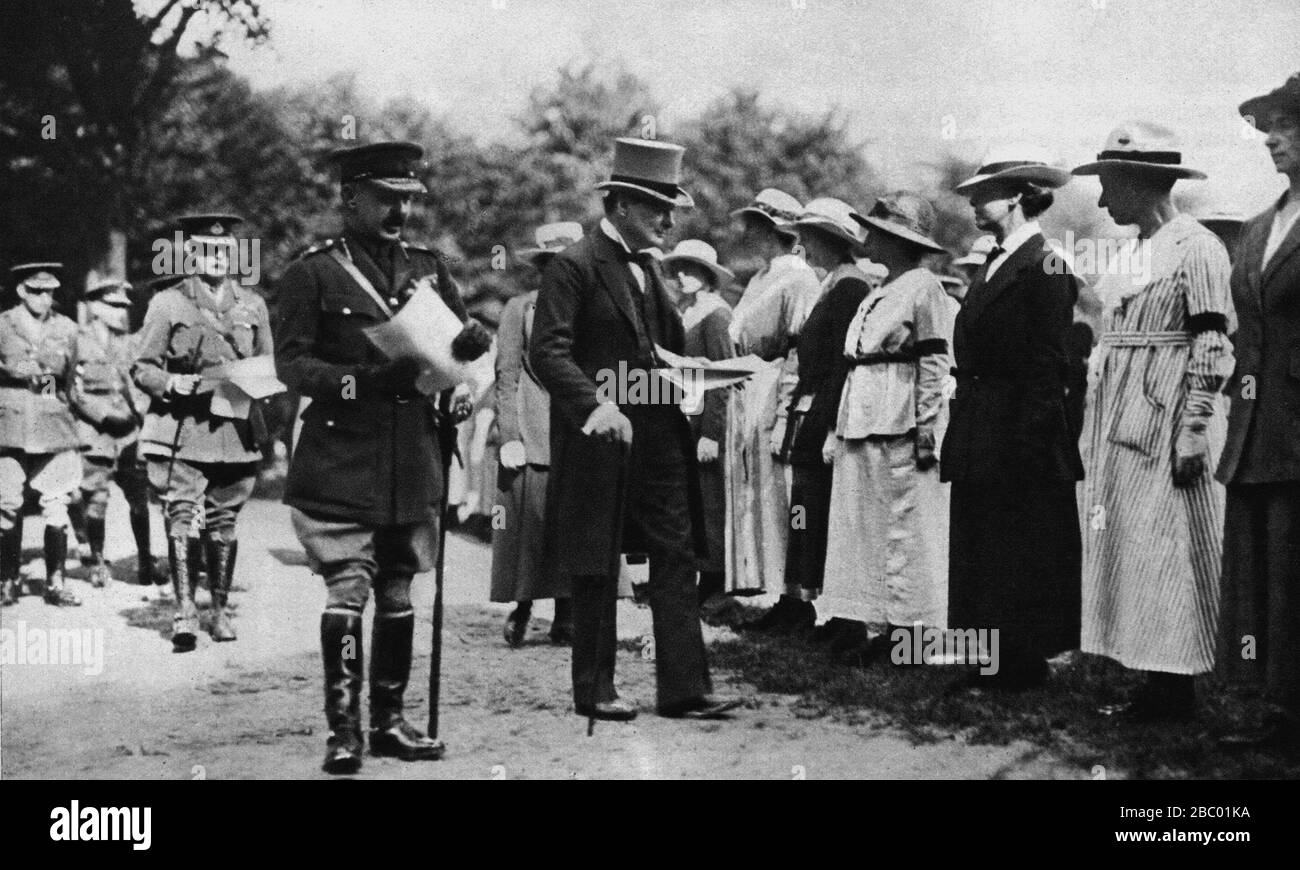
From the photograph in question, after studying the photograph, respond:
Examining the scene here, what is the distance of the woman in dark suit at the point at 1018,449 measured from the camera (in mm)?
7188

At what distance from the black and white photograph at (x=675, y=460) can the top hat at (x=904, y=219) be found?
3 centimetres

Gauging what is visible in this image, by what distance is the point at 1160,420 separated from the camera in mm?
6789

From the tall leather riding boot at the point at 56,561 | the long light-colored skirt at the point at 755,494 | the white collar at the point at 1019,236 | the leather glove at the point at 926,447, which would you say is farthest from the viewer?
the tall leather riding boot at the point at 56,561

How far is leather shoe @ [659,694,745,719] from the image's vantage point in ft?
22.4

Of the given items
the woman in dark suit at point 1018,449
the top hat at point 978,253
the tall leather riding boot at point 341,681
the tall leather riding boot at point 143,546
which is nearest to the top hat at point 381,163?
the tall leather riding boot at point 341,681

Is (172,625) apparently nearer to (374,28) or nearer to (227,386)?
(227,386)

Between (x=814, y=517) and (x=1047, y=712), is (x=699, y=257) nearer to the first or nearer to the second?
(x=814, y=517)

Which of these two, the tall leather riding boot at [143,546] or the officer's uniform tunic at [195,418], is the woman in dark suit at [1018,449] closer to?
the officer's uniform tunic at [195,418]

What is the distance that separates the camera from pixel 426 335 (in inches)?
233

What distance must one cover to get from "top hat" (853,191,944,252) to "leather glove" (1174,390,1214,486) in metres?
1.89

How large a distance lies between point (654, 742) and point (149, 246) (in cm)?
1131

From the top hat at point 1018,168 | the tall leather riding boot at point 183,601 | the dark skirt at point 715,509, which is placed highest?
the top hat at point 1018,168
